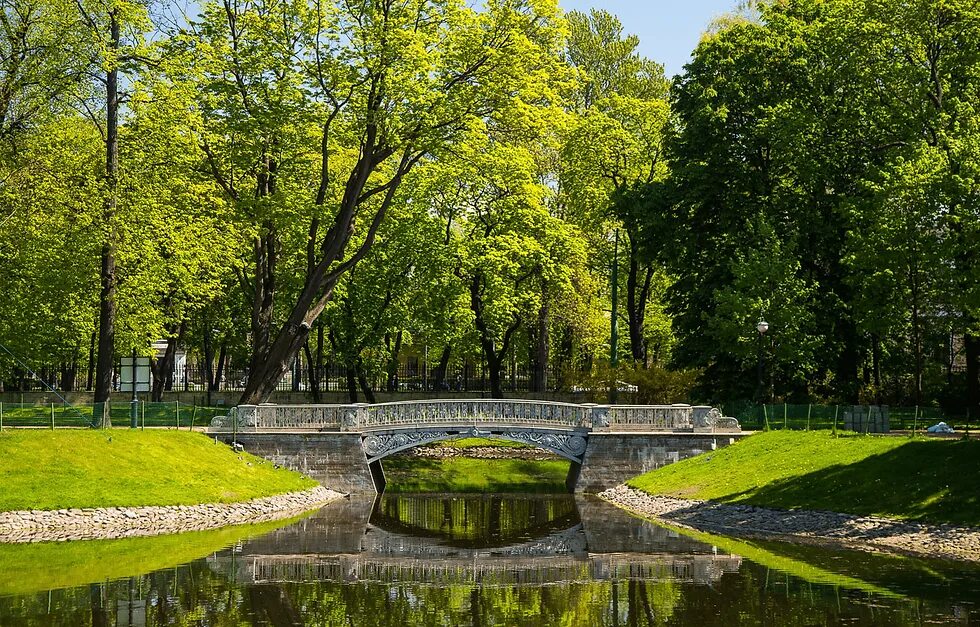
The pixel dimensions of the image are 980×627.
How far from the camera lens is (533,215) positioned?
185 ft

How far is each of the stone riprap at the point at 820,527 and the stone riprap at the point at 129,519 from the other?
11879mm

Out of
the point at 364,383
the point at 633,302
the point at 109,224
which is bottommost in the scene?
the point at 364,383

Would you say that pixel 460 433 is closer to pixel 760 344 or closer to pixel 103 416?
pixel 760 344

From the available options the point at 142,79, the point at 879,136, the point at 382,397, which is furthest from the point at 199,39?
the point at 879,136

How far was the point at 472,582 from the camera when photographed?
2491 cm

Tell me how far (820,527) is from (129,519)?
60.3ft

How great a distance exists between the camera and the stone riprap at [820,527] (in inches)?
1045

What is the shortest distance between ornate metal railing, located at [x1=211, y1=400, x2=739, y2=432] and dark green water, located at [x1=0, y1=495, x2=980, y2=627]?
941cm

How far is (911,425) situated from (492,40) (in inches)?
833

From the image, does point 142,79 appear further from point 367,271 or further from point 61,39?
point 367,271

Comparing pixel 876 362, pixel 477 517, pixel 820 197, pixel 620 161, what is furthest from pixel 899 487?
pixel 620 161

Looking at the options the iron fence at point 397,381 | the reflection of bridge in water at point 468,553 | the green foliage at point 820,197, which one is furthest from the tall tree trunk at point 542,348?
the reflection of bridge in water at point 468,553

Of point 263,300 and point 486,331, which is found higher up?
point 263,300

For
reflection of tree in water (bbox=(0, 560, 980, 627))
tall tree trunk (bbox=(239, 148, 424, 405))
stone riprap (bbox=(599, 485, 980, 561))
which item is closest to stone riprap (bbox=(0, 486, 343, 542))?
reflection of tree in water (bbox=(0, 560, 980, 627))
